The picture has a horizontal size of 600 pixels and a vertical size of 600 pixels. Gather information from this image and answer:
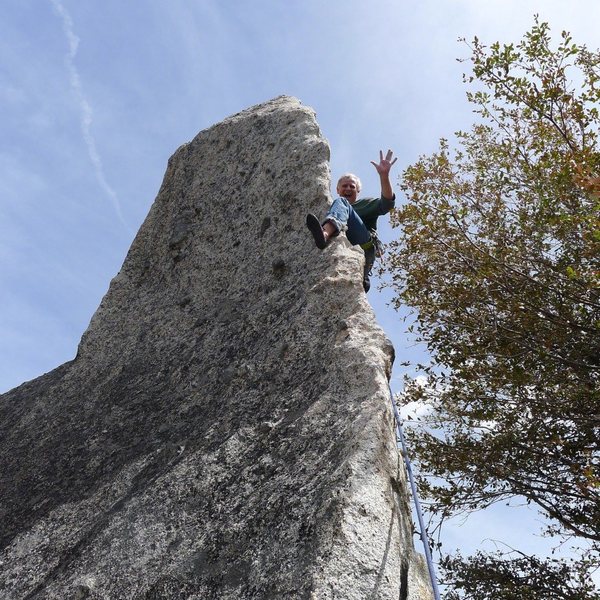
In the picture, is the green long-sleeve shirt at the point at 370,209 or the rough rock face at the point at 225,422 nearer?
the rough rock face at the point at 225,422

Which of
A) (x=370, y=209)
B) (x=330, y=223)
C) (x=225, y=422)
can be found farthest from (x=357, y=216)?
(x=225, y=422)

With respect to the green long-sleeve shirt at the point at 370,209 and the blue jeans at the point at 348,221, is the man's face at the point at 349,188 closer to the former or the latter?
the green long-sleeve shirt at the point at 370,209

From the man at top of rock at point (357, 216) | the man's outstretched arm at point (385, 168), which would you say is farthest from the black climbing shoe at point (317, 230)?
the man's outstretched arm at point (385, 168)

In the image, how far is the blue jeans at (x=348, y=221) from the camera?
6203 millimetres

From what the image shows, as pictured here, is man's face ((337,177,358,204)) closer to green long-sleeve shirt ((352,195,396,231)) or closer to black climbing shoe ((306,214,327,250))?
green long-sleeve shirt ((352,195,396,231))

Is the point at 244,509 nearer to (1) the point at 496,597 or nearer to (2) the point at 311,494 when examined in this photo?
(2) the point at 311,494

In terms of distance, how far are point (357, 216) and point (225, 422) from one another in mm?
2707

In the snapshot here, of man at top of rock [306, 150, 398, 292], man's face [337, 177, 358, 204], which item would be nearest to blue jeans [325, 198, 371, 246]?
man at top of rock [306, 150, 398, 292]

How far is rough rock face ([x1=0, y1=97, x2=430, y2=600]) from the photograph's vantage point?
4.07 metres

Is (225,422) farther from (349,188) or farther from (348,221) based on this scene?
(349,188)

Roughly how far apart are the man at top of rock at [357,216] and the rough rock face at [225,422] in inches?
9.0

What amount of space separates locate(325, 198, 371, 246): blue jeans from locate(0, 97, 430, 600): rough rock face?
0.89ft

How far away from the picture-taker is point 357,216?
6.98 meters

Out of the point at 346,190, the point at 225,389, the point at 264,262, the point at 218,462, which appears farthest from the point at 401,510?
the point at 346,190
